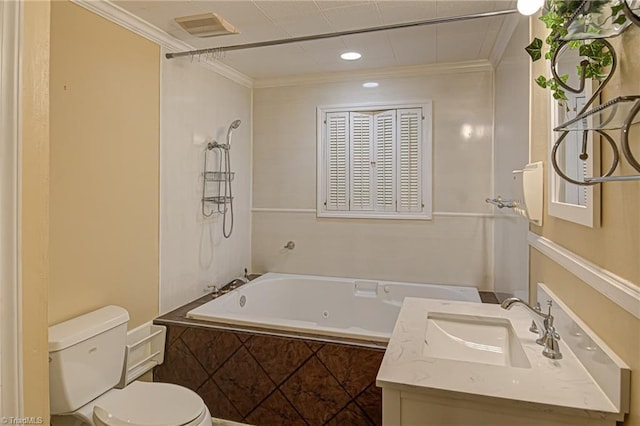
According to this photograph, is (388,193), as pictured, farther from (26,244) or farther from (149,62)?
(26,244)

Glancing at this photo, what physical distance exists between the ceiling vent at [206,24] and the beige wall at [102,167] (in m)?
0.38

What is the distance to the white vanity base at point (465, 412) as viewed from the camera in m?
1.09

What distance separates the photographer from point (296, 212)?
3.89m

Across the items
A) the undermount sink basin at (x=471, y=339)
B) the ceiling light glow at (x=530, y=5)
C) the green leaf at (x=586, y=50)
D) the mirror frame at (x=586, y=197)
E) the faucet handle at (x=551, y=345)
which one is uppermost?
the ceiling light glow at (x=530, y=5)

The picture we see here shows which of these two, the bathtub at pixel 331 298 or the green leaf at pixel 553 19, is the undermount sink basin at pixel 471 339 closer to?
the green leaf at pixel 553 19

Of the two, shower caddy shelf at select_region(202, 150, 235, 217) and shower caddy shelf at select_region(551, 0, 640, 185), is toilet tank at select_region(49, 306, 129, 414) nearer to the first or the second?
shower caddy shelf at select_region(202, 150, 235, 217)

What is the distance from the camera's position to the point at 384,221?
362cm

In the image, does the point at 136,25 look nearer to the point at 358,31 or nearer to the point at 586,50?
the point at 358,31

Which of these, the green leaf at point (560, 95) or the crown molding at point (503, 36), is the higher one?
the crown molding at point (503, 36)

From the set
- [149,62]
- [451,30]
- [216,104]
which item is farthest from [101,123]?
[451,30]

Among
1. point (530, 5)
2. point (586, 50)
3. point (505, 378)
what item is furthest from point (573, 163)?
point (505, 378)

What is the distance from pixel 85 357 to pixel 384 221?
8.00 feet

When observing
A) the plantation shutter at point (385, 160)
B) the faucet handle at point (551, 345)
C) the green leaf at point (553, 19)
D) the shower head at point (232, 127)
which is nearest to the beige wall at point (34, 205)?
the green leaf at point (553, 19)

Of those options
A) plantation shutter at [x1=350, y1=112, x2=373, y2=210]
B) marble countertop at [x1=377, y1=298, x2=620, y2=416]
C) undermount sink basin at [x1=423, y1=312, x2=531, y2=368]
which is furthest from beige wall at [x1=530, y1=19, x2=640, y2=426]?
→ plantation shutter at [x1=350, y1=112, x2=373, y2=210]
